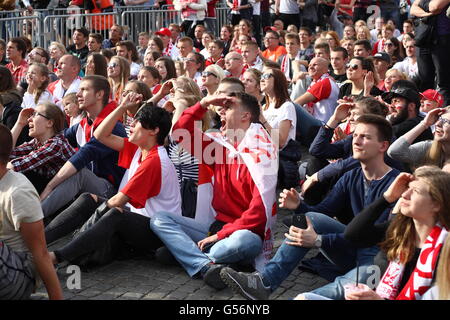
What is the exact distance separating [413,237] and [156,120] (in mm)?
2531

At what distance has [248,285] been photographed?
4.81 metres

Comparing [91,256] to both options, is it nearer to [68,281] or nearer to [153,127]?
[68,281]

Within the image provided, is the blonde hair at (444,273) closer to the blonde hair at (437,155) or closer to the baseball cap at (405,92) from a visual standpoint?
the blonde hair at (437,155)

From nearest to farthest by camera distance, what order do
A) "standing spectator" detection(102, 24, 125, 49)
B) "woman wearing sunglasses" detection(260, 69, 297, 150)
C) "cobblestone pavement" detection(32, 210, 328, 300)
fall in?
"cobblestone pavement" detection(32, 210, 328, 300), "woman wearing sunglasses" detection(260, 69, 297, 150), "standing spectator" detection(102, 24, 125, 49)

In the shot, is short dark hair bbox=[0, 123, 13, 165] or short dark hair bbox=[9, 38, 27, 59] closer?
short dark hair bbox=[0, 123, 13, 165]

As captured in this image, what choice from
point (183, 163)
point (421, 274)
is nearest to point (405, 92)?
point (183, 163)

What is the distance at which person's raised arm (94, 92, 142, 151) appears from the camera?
641 centimetres

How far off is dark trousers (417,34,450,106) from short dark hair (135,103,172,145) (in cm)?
374

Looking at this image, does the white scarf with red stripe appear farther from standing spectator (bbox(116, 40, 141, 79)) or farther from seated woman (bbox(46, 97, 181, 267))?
standing spectator (bbox(116, 40, 141, 79))

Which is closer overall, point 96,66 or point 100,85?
point 100,85

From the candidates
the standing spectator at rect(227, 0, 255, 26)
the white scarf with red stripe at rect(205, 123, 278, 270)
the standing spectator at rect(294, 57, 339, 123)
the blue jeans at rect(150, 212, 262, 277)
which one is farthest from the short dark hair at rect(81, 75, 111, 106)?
the standing spectator at rect(227, 0, 255, 26)

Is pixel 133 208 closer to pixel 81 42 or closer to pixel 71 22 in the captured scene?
pixel 81 42

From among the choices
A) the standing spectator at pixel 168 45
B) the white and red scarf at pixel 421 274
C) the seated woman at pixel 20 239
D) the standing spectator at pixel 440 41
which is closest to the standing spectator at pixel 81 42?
the standing spectator at pixel 168 45
